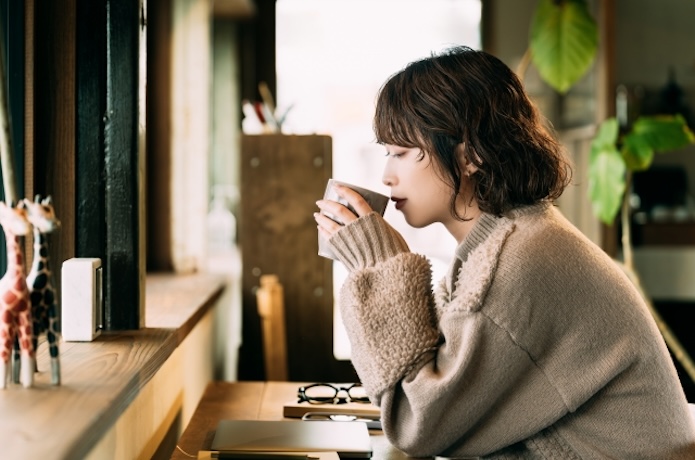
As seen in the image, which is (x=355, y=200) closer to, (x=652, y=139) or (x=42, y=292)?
(x=42, y=292)

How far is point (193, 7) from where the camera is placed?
3.25 metres

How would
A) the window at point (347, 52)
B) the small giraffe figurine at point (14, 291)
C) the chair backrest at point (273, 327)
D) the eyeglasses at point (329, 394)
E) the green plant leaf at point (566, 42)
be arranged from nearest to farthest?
the small giraffe figurine at point (14, 291)
the eyeglasses at point (329, 394)
the chair backrest at point (273, 327)
the green plant leaf at point (566, 42)
the window at point (347, 52)

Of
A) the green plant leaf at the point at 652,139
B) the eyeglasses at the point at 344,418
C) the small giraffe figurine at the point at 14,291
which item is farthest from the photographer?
the green plant leaf at the point at 652,139

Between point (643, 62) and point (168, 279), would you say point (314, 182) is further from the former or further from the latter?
point (643, 62)

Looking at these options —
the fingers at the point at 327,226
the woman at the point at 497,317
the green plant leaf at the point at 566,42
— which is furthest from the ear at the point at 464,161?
the green plant leaf at the point at 566,42

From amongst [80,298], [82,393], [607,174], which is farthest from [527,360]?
[607,174]

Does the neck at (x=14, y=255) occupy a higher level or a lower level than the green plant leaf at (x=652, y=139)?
lower

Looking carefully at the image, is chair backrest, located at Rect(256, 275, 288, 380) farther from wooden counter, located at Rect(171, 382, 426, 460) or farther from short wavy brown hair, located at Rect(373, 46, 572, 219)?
short wavy brown hair, located at Rect(373, 46, 572, 219)

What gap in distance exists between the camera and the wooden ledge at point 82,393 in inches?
33.1

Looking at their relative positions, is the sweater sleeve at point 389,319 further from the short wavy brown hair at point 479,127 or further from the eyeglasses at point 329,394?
the eyeglasses at point 329,394

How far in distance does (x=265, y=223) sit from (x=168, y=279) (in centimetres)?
38

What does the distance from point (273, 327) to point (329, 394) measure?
106cm

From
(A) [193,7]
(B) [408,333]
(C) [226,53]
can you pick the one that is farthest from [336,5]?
(B) [408,333]

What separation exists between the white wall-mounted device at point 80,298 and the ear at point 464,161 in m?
0.61
